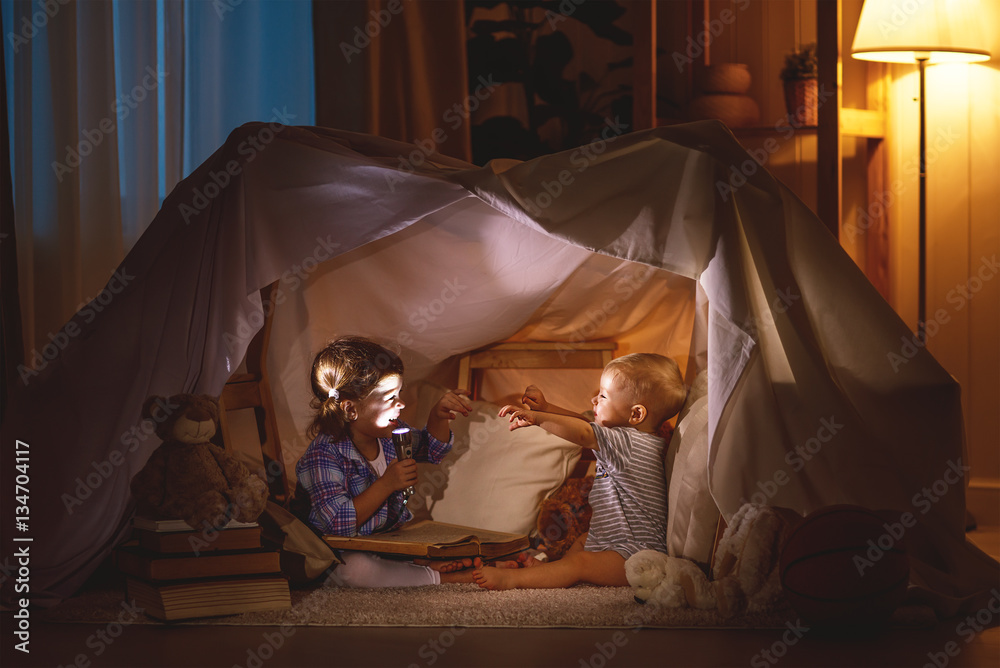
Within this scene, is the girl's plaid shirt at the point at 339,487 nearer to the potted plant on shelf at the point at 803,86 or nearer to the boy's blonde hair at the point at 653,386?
the boy's blonde hair at the point at 653,386

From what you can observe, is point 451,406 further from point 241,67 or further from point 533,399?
point 241,67

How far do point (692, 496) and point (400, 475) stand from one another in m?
0.60

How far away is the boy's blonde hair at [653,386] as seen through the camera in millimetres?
2283

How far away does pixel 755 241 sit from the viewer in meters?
1.93

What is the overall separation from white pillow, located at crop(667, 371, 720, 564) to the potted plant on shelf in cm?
148

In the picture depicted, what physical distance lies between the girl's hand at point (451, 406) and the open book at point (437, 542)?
0.28 metres

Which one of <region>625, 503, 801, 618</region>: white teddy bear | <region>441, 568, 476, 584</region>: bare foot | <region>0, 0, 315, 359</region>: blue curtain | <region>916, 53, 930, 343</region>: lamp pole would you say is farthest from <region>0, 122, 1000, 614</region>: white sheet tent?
<region>916, 53, 930, 343</region>: lamp pole

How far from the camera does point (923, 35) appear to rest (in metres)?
2.94

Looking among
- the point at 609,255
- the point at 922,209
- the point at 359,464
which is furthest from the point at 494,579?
the point at 922,209

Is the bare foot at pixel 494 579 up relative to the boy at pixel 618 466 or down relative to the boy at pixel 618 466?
down

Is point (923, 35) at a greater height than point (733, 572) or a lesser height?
greater

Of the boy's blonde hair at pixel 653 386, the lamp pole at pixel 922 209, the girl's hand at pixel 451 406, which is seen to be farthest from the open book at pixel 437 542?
the lamp pole at pixel 922 209

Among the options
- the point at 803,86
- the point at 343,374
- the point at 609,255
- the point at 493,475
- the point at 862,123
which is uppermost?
the point at 803,86

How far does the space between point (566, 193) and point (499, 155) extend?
76.5 inches
